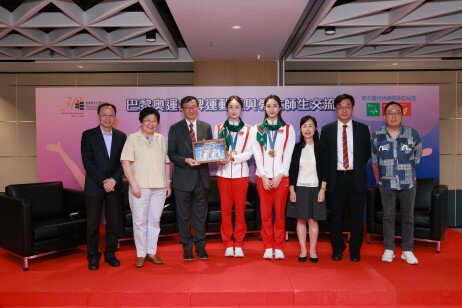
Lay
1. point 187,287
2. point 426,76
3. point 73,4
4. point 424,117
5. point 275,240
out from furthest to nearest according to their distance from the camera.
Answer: point 426,76 < point 424,117 < point 73,4 < point 275,240 < point 187,287

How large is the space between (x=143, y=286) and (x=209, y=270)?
73 cm

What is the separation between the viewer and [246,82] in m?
7.09

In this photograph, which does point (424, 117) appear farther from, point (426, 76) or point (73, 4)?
point (73, 4)

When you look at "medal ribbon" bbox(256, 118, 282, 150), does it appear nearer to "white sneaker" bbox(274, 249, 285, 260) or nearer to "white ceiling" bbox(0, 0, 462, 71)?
"white sneaker" bbox(274, 249, 285, 260)

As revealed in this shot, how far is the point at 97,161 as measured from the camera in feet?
12.8

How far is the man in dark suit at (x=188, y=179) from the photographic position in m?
4.08

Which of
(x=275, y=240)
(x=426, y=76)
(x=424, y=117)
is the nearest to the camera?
(x=275, y=240)

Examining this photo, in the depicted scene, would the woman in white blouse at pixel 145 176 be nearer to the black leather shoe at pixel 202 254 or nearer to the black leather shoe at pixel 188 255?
the black leather shoe at pixel 188 255

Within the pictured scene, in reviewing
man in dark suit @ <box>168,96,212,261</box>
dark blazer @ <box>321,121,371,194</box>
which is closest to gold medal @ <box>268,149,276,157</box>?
dark blazer @ <box>321,121,371,194</box>

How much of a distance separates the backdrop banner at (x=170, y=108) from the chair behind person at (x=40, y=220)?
4.07 feet

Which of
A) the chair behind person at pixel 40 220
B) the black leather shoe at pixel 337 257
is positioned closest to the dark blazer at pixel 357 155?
the black leather shoe at pixel 337 257

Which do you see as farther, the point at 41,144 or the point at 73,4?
the point at 41,144

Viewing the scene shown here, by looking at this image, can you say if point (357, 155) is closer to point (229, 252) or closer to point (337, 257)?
point (337, 257)

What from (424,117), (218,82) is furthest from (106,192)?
(424,117)
